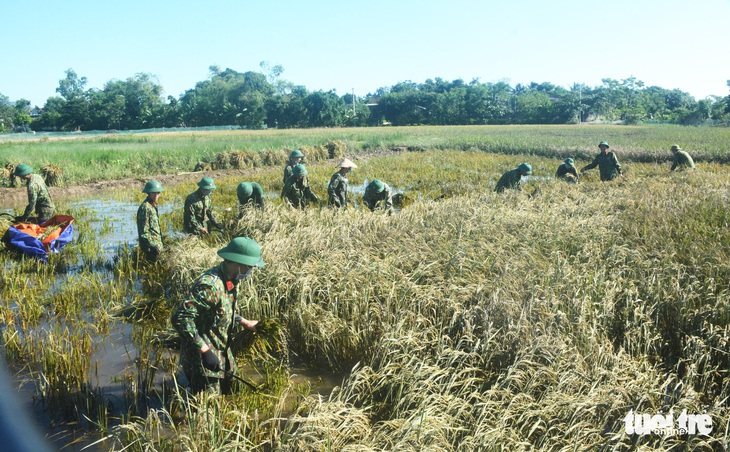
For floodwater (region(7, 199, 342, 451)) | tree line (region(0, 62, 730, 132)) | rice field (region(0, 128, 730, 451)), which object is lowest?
floodwater (region(7, 199, 342, 451))

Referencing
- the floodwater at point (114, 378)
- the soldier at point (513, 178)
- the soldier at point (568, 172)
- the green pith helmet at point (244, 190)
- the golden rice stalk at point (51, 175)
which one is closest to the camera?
the floodwater at point (114, 378)

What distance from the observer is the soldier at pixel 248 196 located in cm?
878

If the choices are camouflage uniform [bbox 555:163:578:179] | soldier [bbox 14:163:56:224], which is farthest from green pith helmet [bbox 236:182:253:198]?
camouflage uniform [bbox 555:163:578:179]

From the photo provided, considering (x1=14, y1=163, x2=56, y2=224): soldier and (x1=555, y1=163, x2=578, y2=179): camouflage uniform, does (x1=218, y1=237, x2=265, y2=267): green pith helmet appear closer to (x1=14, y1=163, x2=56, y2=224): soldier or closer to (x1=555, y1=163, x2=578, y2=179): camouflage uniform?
(x1=14, y1=163, x2=56, y2=224): soldier

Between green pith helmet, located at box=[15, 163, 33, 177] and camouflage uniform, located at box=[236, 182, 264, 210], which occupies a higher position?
green pith helmet, located at box=[15, 163, 33, 177]

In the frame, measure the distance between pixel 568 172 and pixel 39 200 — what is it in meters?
11.8

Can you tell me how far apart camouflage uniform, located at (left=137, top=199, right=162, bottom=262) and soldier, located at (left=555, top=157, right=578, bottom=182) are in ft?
31.8

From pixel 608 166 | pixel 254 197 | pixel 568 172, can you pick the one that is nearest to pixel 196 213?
pixel 254 197

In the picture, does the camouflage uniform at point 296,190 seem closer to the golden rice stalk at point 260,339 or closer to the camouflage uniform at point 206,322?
the golden rice stalk at point 260,339

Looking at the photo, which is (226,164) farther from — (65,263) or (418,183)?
(65,263)

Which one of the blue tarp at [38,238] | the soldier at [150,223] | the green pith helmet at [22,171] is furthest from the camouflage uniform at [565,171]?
the green pith helmet at [22,171]

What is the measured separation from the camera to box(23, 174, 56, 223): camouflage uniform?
7.95 m

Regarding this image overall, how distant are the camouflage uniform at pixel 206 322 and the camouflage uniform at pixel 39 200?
19.6ft

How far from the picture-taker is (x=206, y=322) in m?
3.57
